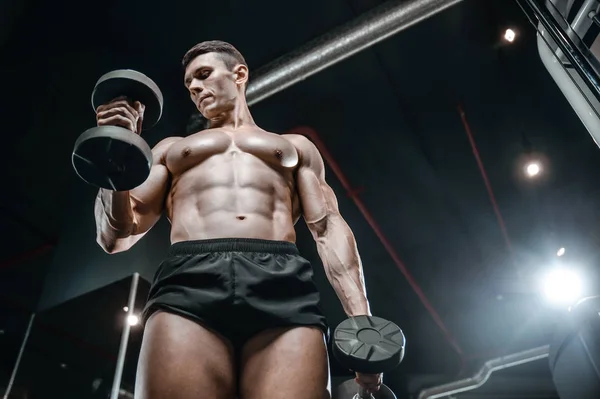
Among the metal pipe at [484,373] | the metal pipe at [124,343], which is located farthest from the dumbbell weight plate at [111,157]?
the metal pipe at [484,373]

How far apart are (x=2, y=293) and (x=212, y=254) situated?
9.50ft

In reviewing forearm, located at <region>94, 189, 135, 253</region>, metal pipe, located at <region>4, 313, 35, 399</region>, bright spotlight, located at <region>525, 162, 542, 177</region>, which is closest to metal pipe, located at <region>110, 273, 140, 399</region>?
metal pipe, located at <region>4, 313, 35, 399</region>

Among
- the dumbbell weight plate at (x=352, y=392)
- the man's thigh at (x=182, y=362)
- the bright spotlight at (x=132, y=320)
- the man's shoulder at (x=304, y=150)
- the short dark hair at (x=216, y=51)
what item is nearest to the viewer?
the man's thigh at (x=182, y=362)

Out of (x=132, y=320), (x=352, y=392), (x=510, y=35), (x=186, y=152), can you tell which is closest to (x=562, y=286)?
(x=510, y=35)

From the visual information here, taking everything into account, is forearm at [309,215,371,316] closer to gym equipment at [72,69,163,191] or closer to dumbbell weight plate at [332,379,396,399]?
dumbbell weight plate at [332,379,396,399]

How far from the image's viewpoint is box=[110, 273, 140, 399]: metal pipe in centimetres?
316

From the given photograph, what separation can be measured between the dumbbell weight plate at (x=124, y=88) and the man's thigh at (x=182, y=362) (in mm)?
566

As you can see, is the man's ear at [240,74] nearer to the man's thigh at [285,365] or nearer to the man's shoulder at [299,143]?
the man's shoulder at [299,143]

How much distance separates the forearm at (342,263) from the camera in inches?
57.2

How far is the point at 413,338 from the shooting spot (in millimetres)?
7266

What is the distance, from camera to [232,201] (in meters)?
1.47

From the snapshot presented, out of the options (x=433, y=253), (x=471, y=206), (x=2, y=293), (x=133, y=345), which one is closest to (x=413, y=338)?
(x=433, y=253)

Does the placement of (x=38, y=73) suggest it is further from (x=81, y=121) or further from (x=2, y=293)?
(x=2, y=293)

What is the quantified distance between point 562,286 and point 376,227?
9.39 ft
